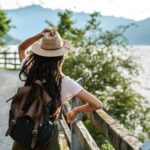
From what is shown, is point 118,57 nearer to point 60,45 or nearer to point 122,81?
point 122,81

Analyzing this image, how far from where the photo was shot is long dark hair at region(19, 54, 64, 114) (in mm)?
3662

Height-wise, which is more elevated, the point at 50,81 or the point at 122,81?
the point at 50,81

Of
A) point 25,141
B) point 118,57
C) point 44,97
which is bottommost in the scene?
point 118,57

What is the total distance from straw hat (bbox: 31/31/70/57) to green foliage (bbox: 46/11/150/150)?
11.6m

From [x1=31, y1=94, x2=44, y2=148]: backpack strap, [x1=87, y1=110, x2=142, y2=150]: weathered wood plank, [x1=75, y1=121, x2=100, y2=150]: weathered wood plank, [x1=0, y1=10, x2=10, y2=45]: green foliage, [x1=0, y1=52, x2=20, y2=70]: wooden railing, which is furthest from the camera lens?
[x1=0, y1=10, x2=10, y2=45]: green foliage

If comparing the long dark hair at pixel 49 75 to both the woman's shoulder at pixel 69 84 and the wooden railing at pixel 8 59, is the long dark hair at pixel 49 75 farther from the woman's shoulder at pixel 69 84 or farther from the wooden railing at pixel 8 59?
the wooden railing at pixel 8 59

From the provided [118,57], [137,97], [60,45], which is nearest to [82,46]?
[118,57]

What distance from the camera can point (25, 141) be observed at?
11.8 feet

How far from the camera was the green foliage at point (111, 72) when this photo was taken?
1613cm

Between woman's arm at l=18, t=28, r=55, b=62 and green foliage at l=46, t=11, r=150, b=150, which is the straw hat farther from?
green foliage at l=46, t=11, r=150, b=150

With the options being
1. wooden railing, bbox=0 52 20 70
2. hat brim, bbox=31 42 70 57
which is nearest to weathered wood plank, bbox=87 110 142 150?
hat brim, bbox=31 42 70 57

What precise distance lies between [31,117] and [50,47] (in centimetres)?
53

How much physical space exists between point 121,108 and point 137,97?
1154 millimetres

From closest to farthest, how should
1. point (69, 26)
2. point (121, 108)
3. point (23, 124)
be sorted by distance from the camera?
point (23, 124), point (121, 108), point (69, 26)
